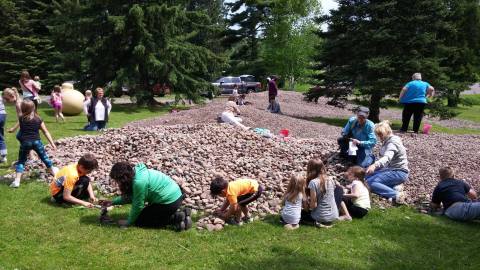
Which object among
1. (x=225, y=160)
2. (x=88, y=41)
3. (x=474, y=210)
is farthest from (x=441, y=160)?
(x=88, y=41)

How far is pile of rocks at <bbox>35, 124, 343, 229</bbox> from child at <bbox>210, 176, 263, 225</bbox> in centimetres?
26

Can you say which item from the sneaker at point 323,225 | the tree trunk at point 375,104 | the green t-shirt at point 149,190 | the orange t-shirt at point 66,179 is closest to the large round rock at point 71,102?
the orange t-shirt at point 66,179

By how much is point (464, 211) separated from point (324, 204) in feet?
7.79

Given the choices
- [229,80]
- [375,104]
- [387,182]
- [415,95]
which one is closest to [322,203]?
[387,182]

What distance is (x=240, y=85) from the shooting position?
38500 millimetres

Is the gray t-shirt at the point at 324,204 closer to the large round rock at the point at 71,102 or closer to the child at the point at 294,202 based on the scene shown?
the child at the point at 294,202

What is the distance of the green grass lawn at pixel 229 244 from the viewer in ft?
16.5

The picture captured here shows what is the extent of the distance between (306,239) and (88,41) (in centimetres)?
2077

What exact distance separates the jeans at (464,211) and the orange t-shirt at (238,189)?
3.35 metres

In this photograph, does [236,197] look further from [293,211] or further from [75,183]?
[75,183]

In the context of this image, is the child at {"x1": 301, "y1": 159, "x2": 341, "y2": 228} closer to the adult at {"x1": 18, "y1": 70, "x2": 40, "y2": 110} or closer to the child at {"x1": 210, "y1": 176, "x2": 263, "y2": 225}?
the child at {"x1": 210, "y1": 176, "x2": 263, "y2": 225}

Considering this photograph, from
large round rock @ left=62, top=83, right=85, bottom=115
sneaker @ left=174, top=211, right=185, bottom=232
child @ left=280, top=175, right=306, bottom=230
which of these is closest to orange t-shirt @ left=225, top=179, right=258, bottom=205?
child @ left=280, top=175, right=306, bottom=230

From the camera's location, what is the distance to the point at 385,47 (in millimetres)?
17969

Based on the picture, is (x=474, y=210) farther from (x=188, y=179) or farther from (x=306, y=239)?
(x=188, y=179)
